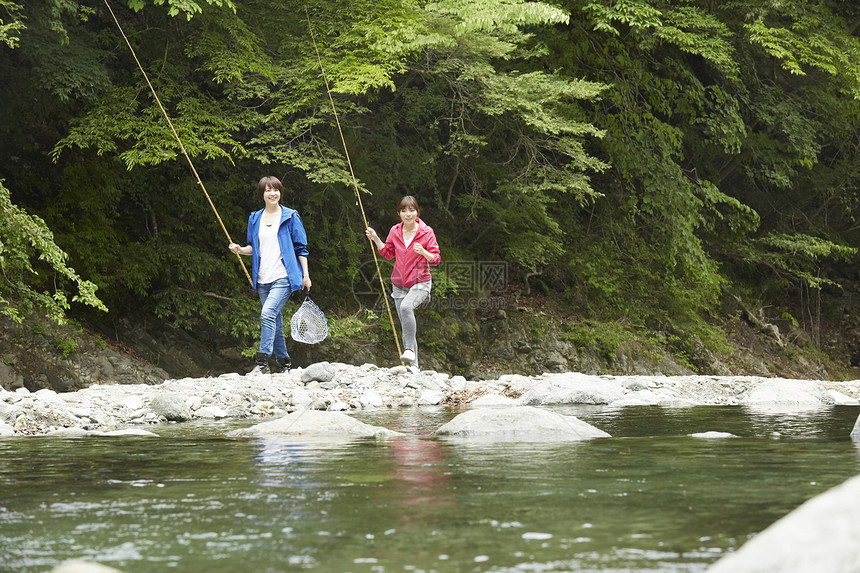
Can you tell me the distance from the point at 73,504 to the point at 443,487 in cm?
133

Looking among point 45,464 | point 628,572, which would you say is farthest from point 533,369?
point 628,572

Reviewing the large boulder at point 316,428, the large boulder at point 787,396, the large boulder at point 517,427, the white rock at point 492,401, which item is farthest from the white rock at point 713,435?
the large boulder at point 787,396

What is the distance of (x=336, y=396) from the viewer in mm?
8070

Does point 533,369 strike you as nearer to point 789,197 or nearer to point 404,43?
point 404,43

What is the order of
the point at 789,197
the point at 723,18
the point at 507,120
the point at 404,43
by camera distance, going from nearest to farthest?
the point at 404,43 < the point at 507,120 < the point at 723,18 < the point at 789,197

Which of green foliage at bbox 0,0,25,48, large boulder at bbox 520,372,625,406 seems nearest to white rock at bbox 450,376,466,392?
large boulder at bbox 520,372,625,406

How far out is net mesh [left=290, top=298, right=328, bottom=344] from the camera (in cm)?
866

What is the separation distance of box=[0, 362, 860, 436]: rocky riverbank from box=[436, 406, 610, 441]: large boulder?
186cm

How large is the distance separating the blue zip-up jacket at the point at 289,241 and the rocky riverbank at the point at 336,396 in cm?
102

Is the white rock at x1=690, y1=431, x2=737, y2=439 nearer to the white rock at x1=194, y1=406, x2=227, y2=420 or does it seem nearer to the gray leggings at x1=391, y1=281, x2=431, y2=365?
the white rock at x1=194, y1=406, x2=227, y2=420

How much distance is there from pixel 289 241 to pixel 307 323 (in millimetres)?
891

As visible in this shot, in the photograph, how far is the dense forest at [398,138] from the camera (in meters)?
10.9

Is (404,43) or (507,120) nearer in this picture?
(404,43)

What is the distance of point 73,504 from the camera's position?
3.07 metres
